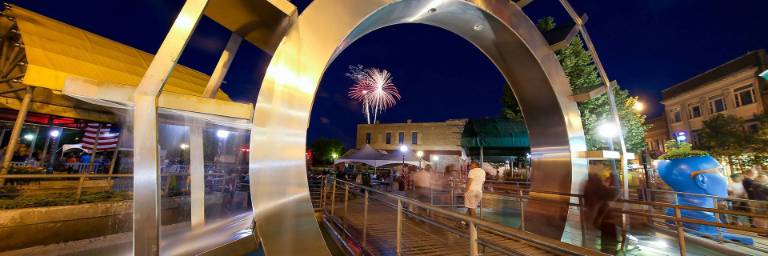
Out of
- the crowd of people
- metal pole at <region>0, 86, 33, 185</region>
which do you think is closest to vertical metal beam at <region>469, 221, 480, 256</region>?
the crowd of people

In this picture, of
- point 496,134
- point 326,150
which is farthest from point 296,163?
point 326,150

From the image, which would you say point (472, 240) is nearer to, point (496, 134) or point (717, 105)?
point (496, 134)

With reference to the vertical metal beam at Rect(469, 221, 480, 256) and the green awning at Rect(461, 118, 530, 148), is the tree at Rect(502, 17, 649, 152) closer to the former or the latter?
the green awning at Rect(461, 118, 530, 148)

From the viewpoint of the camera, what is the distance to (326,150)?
48.3 metres

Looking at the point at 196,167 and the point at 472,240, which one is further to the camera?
the point at 196,167

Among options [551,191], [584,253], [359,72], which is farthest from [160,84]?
[359,72]

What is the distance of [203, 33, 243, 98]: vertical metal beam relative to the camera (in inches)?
138

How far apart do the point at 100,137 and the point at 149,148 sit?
14330 mm

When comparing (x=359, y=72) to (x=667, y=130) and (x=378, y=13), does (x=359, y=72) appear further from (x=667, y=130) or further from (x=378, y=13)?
(x=667, y=130)

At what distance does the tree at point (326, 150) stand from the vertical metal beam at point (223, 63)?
44814 mm

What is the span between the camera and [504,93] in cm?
1866

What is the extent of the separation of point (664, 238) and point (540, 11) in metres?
62.8

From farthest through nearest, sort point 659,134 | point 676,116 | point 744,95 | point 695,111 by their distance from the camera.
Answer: point 659,134 < point 676,116 < point 695,111 < point 744,95

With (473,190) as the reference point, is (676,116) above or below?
above
